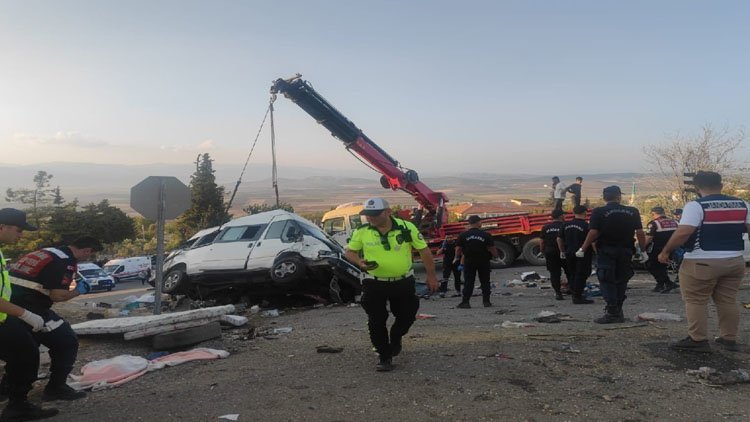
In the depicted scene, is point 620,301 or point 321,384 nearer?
point 321,384

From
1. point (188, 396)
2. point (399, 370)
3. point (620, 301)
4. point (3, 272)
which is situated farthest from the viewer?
point (620, 301)

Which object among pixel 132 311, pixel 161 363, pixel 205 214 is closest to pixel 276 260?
pixel 132 311

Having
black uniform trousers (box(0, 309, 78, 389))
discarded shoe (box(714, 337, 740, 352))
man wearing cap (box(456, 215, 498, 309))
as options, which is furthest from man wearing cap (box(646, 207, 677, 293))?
black uniform trousers (box(0, 309, 78, 389))

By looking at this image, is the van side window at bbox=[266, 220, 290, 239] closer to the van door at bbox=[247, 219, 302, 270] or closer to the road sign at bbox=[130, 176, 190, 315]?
the van door at bbox=[247, 219, 302, 270]

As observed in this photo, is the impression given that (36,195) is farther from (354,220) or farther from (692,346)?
(692,346)

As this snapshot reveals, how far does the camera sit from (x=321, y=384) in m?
4.43

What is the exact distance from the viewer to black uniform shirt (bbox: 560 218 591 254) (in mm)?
8695

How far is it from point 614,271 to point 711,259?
1.88 metres

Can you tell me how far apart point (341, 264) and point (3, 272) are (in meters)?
6.52

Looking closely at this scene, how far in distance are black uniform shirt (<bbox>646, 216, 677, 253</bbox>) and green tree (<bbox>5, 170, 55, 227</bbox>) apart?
53.2 metres

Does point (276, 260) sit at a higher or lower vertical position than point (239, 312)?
higher

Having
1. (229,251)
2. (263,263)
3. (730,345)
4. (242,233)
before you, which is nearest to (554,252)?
(730,345)

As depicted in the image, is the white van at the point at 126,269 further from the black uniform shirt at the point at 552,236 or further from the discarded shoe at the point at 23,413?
the discarded shoe at the point at 23,413

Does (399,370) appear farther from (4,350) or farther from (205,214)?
(205,214)
